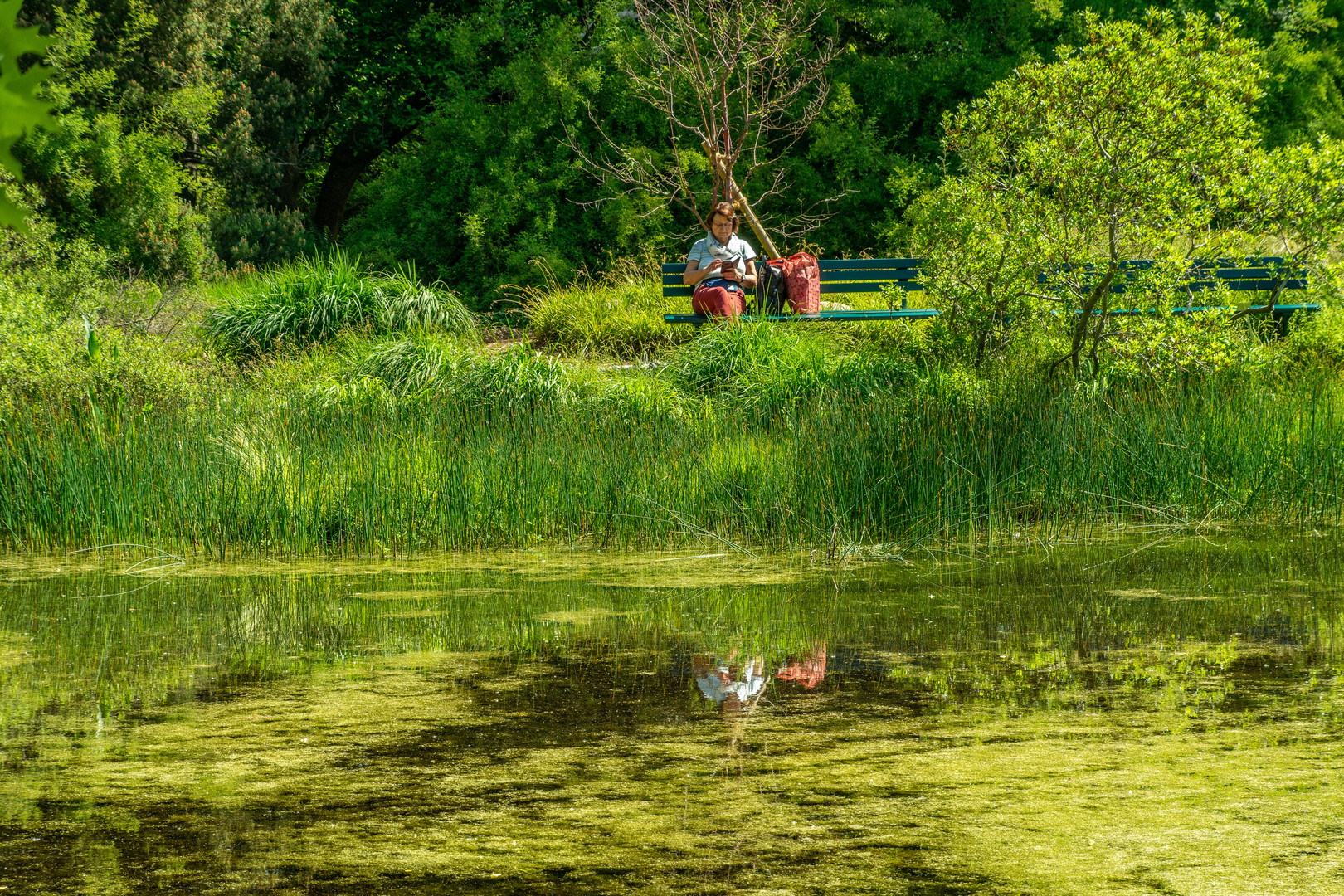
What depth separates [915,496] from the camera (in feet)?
21.9

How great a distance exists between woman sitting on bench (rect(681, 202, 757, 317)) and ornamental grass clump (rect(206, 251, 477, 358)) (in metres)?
1.93

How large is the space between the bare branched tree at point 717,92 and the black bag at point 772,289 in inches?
180

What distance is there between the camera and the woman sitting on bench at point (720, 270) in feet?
34.0

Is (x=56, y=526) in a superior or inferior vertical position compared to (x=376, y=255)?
inferior

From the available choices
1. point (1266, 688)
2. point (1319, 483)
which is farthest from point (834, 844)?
point (1319, 483)

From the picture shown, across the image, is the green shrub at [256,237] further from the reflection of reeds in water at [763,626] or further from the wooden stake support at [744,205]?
the reflection of reeds in water at [763,626]

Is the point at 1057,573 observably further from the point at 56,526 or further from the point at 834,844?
the point at 56,526

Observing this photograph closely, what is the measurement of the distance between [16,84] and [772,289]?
10.1 m

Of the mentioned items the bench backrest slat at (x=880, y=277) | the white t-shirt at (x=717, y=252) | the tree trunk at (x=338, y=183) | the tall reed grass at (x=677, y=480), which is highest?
the tree trunk at (x=338, y=183)

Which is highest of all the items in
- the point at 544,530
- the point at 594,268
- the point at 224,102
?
the point at 224,102

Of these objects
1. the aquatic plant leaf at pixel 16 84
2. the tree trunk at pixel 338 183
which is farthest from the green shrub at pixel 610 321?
the tree trunk at pixel 338 183

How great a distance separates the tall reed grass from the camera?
6.65 meters

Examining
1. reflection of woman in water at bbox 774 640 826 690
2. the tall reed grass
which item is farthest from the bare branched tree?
reflection of woman in water at bbox 774 640 826 690

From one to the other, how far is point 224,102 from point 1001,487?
609 inches
